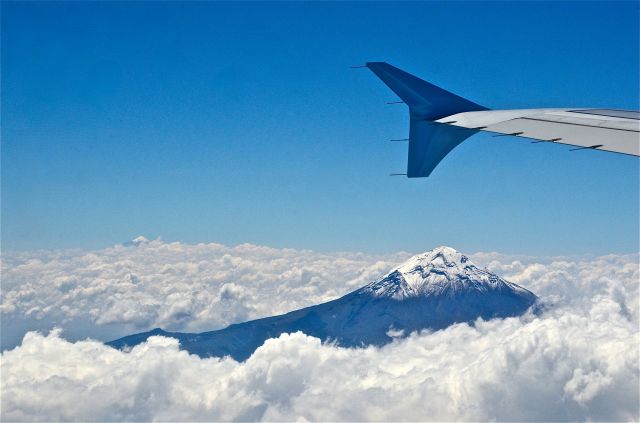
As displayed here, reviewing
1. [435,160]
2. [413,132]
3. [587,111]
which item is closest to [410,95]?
[413,132]

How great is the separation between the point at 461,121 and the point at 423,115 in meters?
2.39

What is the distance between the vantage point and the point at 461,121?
2259 centimetres

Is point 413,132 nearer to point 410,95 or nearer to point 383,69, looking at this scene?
point 410,95

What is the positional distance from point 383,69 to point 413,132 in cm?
324

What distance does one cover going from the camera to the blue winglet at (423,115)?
77.6ft

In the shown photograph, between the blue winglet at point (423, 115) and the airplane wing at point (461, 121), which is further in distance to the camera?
the blue winglet at point (423, 115)

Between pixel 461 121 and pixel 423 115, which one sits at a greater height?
pixel 423 115

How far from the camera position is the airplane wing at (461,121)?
57.2 ft

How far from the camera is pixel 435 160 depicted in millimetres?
23703

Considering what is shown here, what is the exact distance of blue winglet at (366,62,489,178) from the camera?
23.7m

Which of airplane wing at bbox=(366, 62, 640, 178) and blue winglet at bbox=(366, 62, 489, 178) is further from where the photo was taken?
blue winglet at bbox=(366, 62, 489, 178)

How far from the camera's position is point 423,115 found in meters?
24.5

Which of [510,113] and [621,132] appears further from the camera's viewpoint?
[510,113]

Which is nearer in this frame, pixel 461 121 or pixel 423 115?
pixel 461 121
